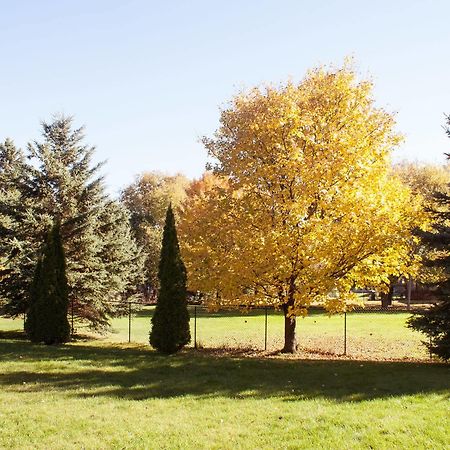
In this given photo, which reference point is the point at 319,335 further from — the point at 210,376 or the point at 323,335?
the point at 210,376

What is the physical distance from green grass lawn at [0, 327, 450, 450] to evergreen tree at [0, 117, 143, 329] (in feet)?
27.6

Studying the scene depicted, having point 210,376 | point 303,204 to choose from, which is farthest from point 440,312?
point 210,376

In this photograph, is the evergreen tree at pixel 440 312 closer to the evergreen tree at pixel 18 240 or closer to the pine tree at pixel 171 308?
the pine tree at pixel 171 308

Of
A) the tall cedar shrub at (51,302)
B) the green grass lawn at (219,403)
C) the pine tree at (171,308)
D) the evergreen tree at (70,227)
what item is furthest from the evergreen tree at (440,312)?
the evergreen tree at (70,227)

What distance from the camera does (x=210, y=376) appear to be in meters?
12.6

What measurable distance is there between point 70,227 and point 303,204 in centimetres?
1408

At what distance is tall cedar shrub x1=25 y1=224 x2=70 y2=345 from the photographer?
18.8 metres

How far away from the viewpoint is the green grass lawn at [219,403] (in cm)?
749

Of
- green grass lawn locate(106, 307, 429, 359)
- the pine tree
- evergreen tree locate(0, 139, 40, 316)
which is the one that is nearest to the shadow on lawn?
the pine tree

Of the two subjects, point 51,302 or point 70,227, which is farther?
point 70,227

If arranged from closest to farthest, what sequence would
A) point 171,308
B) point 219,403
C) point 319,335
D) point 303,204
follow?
point 219,403 < point 303,204 < point 171,308 < point 319,335

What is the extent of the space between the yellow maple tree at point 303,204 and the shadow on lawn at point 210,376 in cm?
233

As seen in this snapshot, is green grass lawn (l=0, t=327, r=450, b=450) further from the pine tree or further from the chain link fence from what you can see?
the chain link fence

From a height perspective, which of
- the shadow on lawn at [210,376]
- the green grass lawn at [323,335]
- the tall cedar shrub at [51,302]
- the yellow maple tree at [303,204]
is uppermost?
the yellow maple tree at [303,204]
